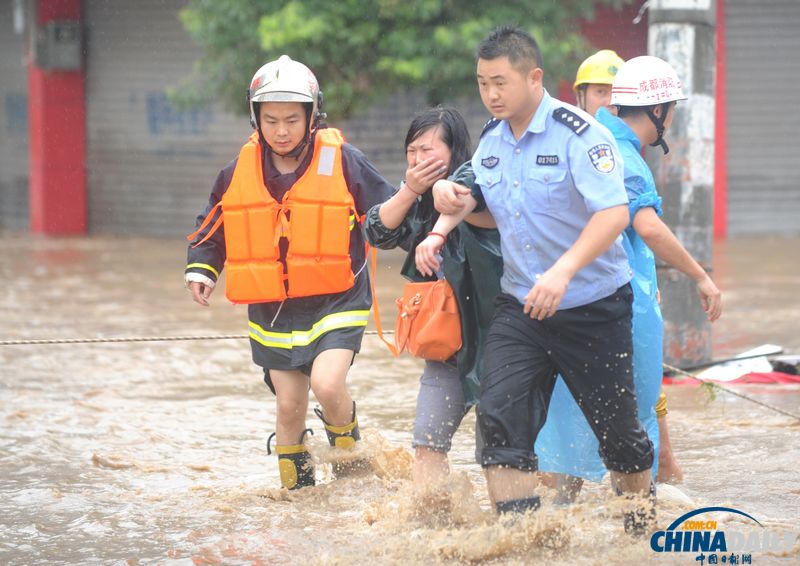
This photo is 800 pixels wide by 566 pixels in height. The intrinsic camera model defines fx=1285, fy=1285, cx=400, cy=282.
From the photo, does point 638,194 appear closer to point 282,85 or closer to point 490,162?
point 490,162

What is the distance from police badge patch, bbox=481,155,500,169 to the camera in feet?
15.0

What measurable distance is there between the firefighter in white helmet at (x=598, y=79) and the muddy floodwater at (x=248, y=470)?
5.90ft

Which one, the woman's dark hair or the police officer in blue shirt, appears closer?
the police officer in blue shirt

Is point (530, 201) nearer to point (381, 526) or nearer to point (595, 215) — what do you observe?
point (595, 215)

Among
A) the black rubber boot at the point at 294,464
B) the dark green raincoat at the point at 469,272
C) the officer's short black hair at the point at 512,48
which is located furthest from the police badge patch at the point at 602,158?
the black rubber boot at the point at 294,464

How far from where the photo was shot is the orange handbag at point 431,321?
4.82 m

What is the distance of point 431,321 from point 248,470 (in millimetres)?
1918

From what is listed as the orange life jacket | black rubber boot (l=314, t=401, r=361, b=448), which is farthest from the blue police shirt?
black rubber boot (l=314, t=401, r=361, b=448)

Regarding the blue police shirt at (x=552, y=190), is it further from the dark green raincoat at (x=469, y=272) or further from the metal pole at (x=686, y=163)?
the metal pole at (x=686, y=163)

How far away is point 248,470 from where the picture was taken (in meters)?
6.34

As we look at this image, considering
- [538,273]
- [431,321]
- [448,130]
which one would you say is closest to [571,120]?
[538,273]

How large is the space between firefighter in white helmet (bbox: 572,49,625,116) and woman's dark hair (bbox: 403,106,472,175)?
2.11 metres

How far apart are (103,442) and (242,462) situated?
91 centimetres

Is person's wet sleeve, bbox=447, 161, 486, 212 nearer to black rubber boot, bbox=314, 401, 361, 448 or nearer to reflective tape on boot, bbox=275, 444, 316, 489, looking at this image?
black rubber boot, bbox=314, 401, 361, 448
